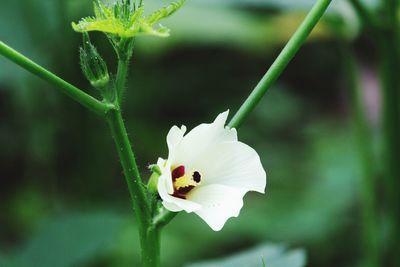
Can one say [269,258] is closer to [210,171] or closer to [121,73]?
[210,171]

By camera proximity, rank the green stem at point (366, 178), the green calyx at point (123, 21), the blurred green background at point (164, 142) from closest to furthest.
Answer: the green calyx at point (123, 21), the green stem at point (366, 178), the blurred green background at point (164, 142)

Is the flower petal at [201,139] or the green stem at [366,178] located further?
the green stem at [366,178]

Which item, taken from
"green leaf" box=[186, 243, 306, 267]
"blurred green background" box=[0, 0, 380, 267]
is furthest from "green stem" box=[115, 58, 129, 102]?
"blurred green background" box=[0, 0, 380, 267]

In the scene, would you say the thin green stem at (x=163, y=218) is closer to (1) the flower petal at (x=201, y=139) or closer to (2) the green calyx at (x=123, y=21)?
(1) the flower petal at (x=201, y=139)

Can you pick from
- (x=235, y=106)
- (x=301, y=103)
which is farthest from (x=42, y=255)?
(x=301, y=103)

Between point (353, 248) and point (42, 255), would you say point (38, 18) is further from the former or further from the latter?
point (353, 248)

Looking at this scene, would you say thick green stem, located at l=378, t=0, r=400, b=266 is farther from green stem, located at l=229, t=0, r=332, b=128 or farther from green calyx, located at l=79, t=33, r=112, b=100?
green calyx, located at l=79, t=33, r=112, b=100

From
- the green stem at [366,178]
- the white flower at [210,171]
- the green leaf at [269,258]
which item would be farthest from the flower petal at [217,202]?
the green stem at [366,178]
